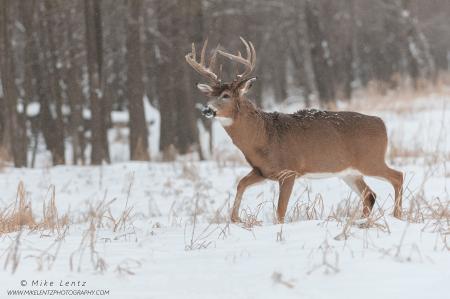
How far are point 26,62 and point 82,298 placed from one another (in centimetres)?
1525

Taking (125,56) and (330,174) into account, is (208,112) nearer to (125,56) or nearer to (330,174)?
(330,174)

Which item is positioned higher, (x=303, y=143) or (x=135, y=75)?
(x=135, y=75)

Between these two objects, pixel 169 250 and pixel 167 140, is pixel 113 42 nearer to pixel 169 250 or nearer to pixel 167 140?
pixel 167 140

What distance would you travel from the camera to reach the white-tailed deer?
6871mm

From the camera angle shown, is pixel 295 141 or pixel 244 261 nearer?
pixel 244 261

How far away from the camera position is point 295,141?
7.02m

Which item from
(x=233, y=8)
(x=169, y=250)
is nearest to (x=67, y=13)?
(x=233, y=8)

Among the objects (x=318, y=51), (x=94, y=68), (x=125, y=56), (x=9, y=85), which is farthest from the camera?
(x=125, y=56)

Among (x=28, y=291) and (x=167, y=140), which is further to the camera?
(x=167, y=140)

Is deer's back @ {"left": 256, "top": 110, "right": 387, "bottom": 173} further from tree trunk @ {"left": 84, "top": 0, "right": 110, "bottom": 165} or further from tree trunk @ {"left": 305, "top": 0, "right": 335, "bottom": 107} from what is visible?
tree trunk @ {"left": 305, "top": 0, "right": 335, "bottom": 107}

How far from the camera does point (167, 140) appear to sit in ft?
64.6

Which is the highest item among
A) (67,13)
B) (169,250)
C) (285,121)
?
(67,13)

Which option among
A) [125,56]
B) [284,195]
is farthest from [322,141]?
[125,56]

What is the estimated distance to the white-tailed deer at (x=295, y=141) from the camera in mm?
6871
